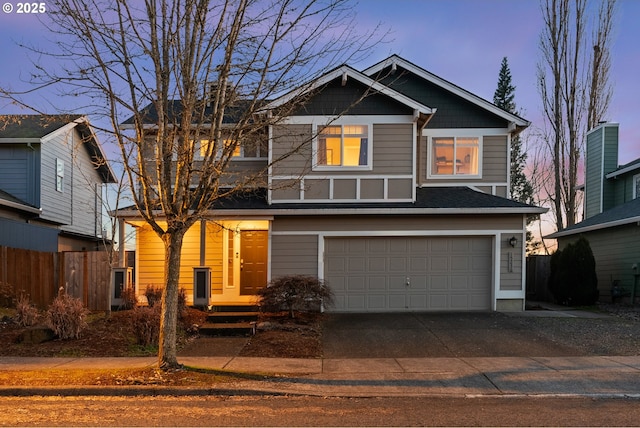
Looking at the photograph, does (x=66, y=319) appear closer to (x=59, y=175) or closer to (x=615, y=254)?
(x=59, y=175)

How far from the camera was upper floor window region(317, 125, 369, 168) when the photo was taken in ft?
44.9

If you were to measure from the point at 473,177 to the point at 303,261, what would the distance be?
6414mm

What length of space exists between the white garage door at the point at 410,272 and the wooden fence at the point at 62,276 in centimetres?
654

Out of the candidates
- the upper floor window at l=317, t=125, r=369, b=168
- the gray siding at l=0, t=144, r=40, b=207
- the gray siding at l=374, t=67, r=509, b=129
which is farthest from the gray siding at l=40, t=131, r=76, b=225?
the gray siding at l=374, t=67, r=509, b=129

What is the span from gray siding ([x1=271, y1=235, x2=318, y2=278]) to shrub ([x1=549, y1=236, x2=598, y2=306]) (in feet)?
29.2

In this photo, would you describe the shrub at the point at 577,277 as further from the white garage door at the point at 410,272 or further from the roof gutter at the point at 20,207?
the roof gutter at the point at 20,207

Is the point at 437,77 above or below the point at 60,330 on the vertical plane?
above

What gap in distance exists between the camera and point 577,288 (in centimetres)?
1578

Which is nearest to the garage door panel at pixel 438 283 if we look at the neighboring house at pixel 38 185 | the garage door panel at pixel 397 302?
the garage door panel at pixel 397 302

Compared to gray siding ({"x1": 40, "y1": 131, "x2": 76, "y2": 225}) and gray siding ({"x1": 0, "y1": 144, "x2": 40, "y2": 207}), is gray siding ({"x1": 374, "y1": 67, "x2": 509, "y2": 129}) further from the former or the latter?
gray siding ({"x1": 0, "y1": 144, "x2": 40, "y2": 207})

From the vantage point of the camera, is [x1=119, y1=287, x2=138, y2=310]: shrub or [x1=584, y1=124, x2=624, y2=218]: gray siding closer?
[x1=119, y1=287, x2=138, y2=310]: shrub

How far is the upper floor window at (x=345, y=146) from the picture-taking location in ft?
44.9

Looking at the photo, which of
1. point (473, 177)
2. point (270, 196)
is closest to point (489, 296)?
point (473, 177)

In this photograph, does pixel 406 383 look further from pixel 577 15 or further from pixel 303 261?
pixel 577 15
